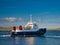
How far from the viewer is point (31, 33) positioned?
33.5 m

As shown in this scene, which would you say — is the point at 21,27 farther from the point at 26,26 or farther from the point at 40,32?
the point at 40,32

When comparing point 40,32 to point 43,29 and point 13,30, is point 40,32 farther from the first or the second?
point 13,30

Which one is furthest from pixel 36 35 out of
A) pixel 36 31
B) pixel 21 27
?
pixel 21 27

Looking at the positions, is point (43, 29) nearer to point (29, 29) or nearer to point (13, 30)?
point (29, 29)

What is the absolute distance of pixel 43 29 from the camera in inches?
1364

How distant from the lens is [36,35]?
33844 millimetres

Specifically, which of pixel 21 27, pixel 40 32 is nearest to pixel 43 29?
pixel 40 32

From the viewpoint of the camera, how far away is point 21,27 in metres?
35.7

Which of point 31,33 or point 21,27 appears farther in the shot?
point 21,27

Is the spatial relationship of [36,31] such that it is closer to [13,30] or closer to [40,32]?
[40,32]

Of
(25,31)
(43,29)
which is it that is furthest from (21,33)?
(43,29)

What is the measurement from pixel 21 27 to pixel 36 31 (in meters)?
2.71

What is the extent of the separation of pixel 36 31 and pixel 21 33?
1927 millimetres

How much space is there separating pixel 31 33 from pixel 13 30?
3118 mm
